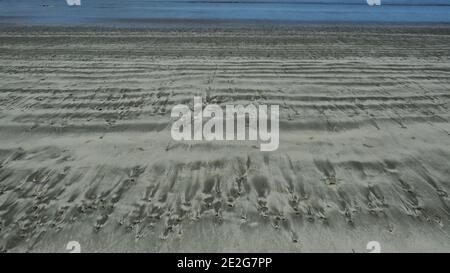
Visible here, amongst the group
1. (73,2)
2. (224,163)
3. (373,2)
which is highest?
(73,2)

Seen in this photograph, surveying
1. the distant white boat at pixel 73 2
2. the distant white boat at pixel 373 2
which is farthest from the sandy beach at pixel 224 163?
the distant white boat at pixel 373 2

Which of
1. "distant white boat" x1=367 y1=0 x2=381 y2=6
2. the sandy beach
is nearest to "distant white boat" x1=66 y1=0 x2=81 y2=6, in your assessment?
the sandy beach

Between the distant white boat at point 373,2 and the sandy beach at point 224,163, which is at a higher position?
the distant white boat at point 373,2

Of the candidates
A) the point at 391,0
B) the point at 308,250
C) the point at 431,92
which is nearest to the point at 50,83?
the point at 308,250

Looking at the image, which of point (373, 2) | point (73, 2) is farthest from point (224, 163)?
point (373, 2)

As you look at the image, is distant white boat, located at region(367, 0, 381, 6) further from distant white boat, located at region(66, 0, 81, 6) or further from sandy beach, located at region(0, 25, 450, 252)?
sandy beach, located at region(0, 25, 450, 252)

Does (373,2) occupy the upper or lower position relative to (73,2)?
lower

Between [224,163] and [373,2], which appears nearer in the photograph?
[224,163]

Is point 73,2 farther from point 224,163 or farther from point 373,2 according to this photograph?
point 224,163

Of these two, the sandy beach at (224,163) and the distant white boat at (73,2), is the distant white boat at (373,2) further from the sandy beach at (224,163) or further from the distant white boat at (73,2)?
the sandy beach at (224,163)
